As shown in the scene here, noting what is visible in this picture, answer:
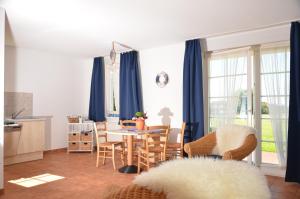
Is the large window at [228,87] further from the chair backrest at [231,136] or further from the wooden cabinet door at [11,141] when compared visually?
the wooden cabinet door at [11,141]

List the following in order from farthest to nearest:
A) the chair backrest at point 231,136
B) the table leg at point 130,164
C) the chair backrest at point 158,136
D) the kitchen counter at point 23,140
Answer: the kitchen counter at point 23,140, the table leg at point 130,164, the chair backrest at point 158,136, the chair backrest at point 231,136

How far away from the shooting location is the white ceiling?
3.26 meters

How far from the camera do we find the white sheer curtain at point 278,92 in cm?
412

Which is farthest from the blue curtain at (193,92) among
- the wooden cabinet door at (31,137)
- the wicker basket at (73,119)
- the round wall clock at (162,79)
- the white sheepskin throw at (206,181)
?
the white sheepskin throw at (206,181)

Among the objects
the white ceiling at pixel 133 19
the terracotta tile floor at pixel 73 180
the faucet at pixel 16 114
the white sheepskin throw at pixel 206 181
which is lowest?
the terracotta tile floor at pixel 73 180

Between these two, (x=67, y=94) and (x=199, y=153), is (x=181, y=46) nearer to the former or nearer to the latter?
(x=199, y=153)

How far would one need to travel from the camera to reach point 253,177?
1229 millimetres

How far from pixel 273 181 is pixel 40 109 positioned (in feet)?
→ 17.0

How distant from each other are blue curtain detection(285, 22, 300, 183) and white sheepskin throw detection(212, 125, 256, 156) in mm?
1050

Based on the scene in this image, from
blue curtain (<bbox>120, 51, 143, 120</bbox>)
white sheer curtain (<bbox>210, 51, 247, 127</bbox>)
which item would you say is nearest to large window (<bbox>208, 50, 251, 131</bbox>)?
white sheer curtain (<bbox>210, 51, 247, 127</bbox>)

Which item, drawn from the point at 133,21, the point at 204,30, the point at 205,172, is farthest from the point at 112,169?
the point at 205,172

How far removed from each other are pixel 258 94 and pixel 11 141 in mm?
4724

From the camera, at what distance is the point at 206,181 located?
1159mm

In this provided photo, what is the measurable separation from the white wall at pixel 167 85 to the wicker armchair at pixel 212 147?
1.80m
